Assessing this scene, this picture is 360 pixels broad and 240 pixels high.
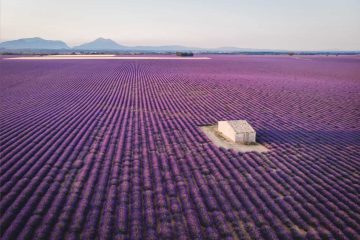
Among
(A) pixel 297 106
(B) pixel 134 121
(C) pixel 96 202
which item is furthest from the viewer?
(A) pixel 297 106

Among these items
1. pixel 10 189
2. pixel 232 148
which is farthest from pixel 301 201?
pixel 10 189

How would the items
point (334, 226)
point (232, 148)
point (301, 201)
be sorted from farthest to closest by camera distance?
point (232, 148), point (301, 201), point (334, 226)

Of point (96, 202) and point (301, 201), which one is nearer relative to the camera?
point (96, 202)

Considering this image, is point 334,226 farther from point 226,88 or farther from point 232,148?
point 226,88

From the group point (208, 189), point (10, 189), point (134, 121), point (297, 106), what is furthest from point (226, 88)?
point (10, 189)

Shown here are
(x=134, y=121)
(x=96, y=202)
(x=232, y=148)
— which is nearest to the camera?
(x=96, y=202)

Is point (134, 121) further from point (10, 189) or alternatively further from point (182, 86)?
point (182, 86)

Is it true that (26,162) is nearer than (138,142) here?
Yes

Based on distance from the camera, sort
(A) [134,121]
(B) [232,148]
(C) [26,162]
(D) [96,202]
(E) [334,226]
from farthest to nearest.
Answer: (A) [134,121]
(B) [232,148]
(C) [26,162]
(D) [96,202]
(E) [334,226]

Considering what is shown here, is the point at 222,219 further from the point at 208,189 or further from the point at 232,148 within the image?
the point at 232,148
